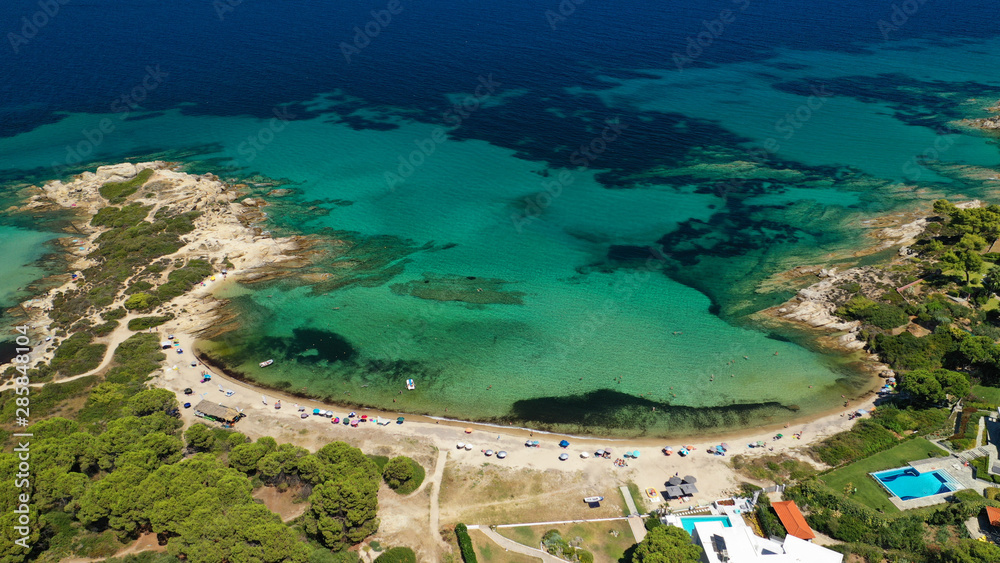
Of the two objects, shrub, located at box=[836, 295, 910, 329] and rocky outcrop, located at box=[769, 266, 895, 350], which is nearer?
shrub, located at box=[836, 295, 910, 329]

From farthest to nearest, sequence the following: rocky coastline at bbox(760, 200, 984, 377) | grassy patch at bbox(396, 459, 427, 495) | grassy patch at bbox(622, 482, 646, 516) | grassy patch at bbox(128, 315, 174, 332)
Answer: grassy patch at bbox(128, 315, 174, 332), rocky coastline at bbox(760, 200, 984, 377), grassy patch at bbox(396, 459, 427, 495), grassy patch at bbox(622, 482, 646, 516)

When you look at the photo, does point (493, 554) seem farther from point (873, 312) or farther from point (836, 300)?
point (836, 300)

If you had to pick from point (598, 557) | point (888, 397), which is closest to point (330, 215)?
point (598, 557)

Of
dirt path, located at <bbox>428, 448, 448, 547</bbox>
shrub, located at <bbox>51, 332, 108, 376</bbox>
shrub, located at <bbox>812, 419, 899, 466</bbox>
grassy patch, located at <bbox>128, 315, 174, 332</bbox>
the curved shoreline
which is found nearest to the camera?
dirt path, located at <bbox>428, 448, 448, 547</bbox>

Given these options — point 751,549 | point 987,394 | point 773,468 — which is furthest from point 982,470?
point 751,549

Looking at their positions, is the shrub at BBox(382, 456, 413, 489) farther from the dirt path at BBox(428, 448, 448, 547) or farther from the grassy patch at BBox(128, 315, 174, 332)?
the grassy patch at BBox(128, 315, 174, 332)

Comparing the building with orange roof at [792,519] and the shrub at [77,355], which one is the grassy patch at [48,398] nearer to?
the shrub at [77,355]

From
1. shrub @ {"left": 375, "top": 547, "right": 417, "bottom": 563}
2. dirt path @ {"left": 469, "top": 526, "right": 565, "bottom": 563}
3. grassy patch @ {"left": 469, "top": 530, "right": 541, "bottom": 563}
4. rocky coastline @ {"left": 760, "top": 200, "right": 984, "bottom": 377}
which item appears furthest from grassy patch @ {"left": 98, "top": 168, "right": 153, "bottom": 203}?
rocky coastline @ {"left": 760, "top": 200, "right": 984, "bottom": 377}
